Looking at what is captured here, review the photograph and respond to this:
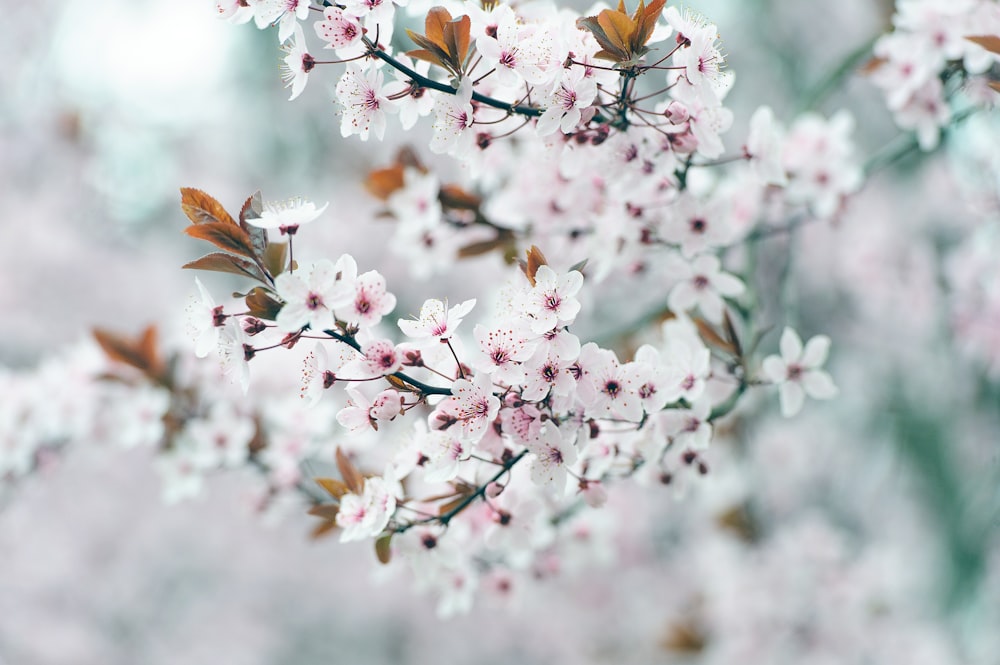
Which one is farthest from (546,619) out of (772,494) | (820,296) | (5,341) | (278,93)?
(278,93)

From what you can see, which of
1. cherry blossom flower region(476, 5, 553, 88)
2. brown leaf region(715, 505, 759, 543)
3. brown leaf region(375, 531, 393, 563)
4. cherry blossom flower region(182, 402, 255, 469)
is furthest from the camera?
brown leaf region(715, 505, 759, 543)

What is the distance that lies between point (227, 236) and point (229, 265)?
0.04 metres

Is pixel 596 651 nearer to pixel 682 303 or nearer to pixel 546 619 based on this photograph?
pixel 546 619

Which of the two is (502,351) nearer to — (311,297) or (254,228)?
(311,297)

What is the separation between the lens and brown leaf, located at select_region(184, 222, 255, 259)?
0.98 metres

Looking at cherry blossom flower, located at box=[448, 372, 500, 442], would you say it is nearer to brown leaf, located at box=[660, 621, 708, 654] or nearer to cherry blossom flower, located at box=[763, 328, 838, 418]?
cherry blossom flower, located at box=[763, 328, 838, 418]

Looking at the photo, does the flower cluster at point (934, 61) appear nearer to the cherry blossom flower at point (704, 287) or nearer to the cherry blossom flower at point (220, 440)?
the cherry blossom flower at point (704, 287)

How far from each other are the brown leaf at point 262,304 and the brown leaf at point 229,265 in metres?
0.05

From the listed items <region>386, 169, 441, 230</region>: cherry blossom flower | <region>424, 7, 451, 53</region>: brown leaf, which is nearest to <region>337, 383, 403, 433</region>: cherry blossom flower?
<region>424, 7, 451, 53</region>: brown leaf

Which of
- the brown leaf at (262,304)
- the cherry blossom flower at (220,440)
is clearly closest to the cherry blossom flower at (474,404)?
the brown leaf at (262,304)

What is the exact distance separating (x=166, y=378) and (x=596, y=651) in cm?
404

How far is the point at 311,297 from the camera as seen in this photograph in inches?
36.5

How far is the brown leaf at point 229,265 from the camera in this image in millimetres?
986

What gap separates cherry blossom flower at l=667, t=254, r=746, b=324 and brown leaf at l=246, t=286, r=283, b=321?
27.4 inches
